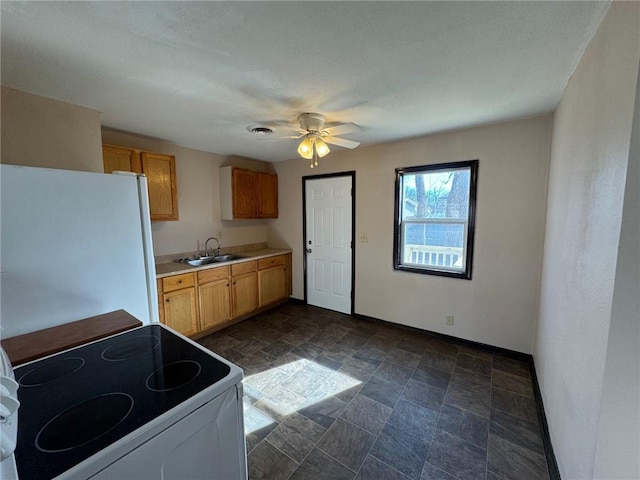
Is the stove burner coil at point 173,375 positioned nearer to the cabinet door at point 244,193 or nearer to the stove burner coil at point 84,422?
the stove burner coil at point 84,422

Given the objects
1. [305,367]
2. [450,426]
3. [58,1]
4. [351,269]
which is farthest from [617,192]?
[351,269]

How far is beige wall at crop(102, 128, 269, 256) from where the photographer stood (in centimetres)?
318

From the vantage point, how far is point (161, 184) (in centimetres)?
294

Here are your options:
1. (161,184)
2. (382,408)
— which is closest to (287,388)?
(382,408)

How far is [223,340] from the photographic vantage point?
3.12m

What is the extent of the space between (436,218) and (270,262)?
2.38 m

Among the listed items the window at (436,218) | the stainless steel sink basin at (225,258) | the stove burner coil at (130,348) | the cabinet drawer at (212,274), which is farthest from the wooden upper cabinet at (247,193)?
the stove burner coil at (130,348)

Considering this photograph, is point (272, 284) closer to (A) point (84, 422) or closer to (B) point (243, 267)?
(B) point (243, 267)

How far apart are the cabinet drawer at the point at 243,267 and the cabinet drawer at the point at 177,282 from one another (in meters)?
0.55

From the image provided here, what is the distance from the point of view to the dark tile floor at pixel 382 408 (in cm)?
157

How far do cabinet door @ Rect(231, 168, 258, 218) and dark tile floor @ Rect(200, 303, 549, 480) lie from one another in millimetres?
1738

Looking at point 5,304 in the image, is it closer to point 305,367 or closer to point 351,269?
point 305,367

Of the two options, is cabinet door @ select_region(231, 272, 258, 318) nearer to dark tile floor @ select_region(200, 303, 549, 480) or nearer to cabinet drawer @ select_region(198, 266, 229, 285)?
cabinet drawer @ select_region(198, 266, 229, 285)

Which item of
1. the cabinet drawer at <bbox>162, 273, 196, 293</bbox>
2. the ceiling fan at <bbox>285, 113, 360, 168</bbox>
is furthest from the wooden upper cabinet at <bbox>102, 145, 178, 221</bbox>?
the ceiling fan at <bbox>285, 113, 360, 168</bbox>
